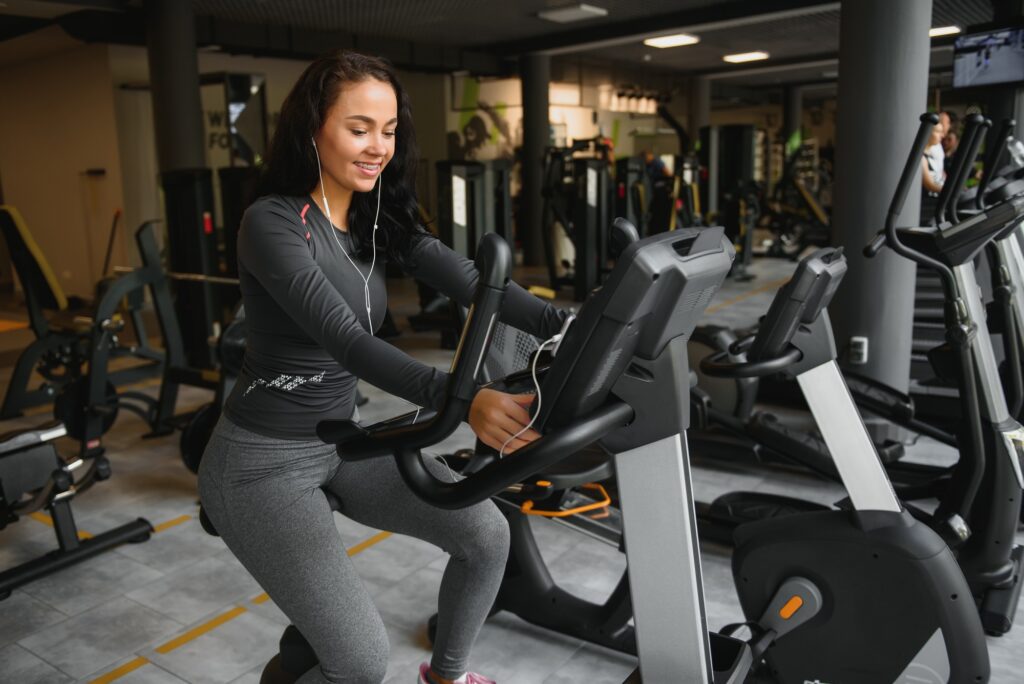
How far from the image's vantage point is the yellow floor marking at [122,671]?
2404 millimetres

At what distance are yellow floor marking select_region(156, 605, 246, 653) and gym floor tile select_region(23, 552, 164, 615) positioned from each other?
0.44m

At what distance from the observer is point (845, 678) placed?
79.6 inches

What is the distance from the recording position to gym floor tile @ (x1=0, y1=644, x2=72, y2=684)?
2422mm

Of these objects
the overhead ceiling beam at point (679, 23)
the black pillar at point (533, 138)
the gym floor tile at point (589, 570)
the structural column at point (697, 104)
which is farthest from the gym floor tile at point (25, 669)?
the structural column at point (697, 104)

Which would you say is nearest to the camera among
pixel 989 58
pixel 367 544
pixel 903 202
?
pixel 903 202

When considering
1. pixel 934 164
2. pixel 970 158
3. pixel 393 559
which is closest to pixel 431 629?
pixel 393 559

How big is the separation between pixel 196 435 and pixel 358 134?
274 cm

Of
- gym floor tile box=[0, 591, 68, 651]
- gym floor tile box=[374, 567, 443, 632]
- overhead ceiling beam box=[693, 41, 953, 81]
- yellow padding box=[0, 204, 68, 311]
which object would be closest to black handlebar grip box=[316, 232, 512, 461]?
gym floor tile box=[374, 567, 443, 632]

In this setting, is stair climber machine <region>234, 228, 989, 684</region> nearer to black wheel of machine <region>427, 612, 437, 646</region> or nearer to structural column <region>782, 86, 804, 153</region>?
black wheel of machine <region>427, 612, 437, 646</region>

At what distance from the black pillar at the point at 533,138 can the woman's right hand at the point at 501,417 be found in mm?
10627

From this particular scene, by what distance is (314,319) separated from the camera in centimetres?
135

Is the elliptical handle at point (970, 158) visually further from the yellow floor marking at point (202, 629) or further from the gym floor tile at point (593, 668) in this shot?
the yellow floor marking at point (202, 629)

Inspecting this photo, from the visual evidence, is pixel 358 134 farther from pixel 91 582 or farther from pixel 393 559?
pixel 91 582

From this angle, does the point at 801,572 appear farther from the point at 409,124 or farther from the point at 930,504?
the point at 930,504
